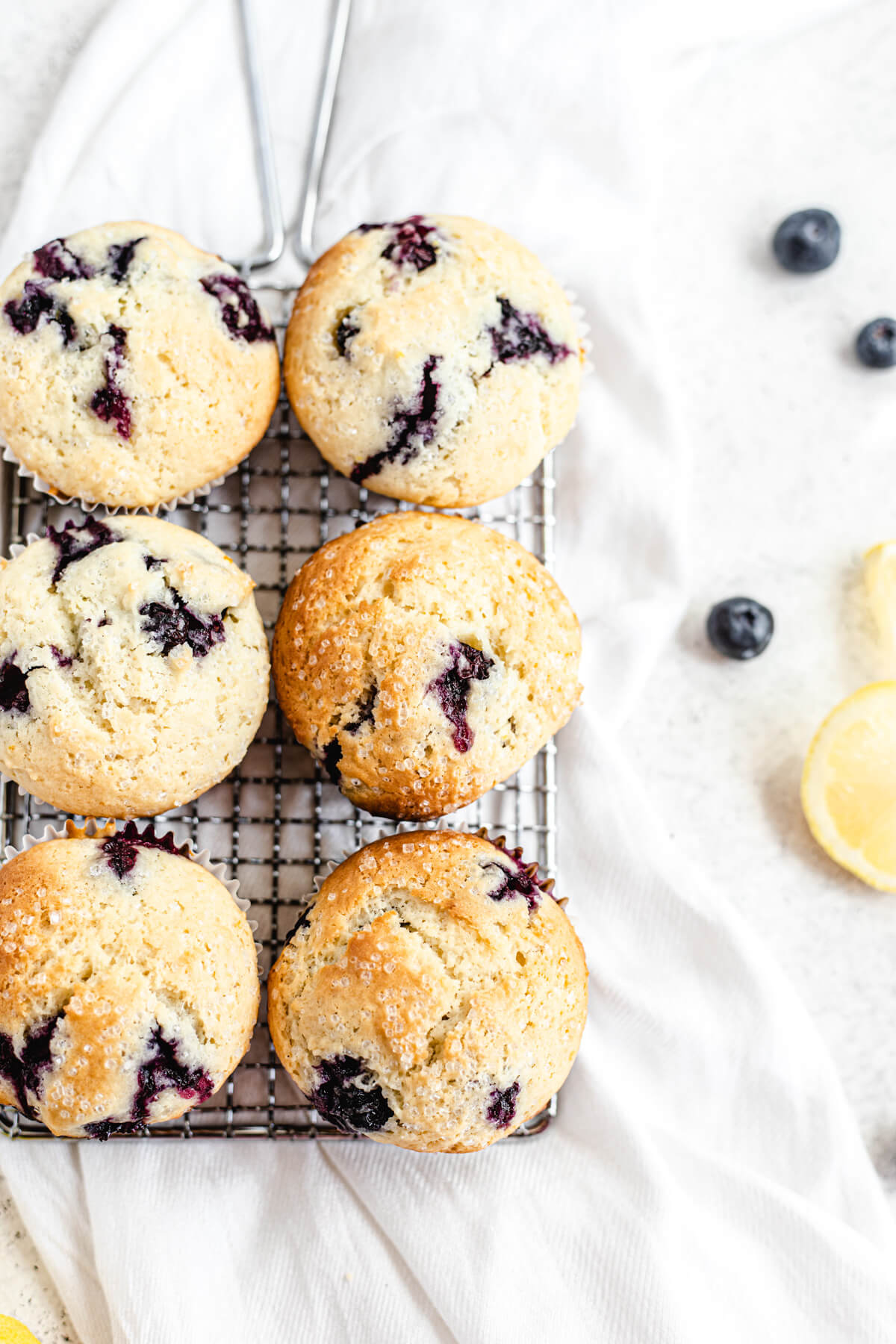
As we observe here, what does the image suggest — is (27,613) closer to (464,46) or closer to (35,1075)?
(35,1075)

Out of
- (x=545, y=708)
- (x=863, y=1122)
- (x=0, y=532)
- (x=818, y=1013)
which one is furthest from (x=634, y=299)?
(x=863, y=1122)

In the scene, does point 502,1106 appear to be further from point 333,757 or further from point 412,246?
point 412,246

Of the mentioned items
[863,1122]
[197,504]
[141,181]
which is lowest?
[863,1122]

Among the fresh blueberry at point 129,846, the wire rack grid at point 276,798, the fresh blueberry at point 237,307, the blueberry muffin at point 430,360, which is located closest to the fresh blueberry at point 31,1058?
the fresh blueberry at point 129,846

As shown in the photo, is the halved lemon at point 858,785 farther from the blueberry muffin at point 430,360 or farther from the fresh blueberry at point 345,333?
the fresh blueberry at point 345,333

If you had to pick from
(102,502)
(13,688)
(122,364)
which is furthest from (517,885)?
(122,364)

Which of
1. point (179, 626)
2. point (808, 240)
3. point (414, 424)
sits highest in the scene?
point (808, 240)

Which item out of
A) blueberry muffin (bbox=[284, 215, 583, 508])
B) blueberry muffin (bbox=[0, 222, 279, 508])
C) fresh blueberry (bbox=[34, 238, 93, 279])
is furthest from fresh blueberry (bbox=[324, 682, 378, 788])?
fresh blueberry (bbox=[34, 238, 93, 279])
